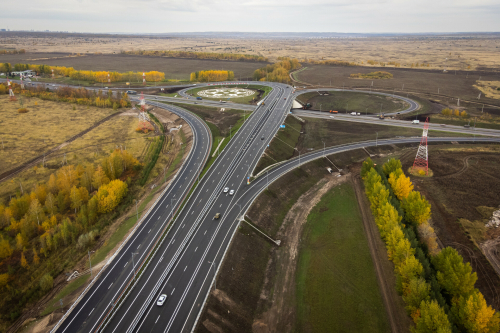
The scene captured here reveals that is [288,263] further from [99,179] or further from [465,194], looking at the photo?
[99,179]

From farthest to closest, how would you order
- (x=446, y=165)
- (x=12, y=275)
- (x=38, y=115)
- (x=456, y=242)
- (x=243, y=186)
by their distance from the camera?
(x=38, y=115) < (x=446, y=165) < (x=243, y=186) < (x=456, y=242) < (x=12, y=275)

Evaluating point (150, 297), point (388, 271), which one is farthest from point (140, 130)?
point (388, 271)

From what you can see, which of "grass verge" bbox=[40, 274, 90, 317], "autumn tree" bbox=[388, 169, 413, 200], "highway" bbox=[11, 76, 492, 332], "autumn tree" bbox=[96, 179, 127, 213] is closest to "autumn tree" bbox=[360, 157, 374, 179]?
"autumn tree" bbox=[388, 169, 413, 200]

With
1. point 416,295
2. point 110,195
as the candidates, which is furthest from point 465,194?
point 110,195

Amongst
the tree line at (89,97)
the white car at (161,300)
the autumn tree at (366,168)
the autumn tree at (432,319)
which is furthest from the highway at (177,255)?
the tree line at (89,97)

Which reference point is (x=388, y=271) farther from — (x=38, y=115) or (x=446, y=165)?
(x=38, y=115)
